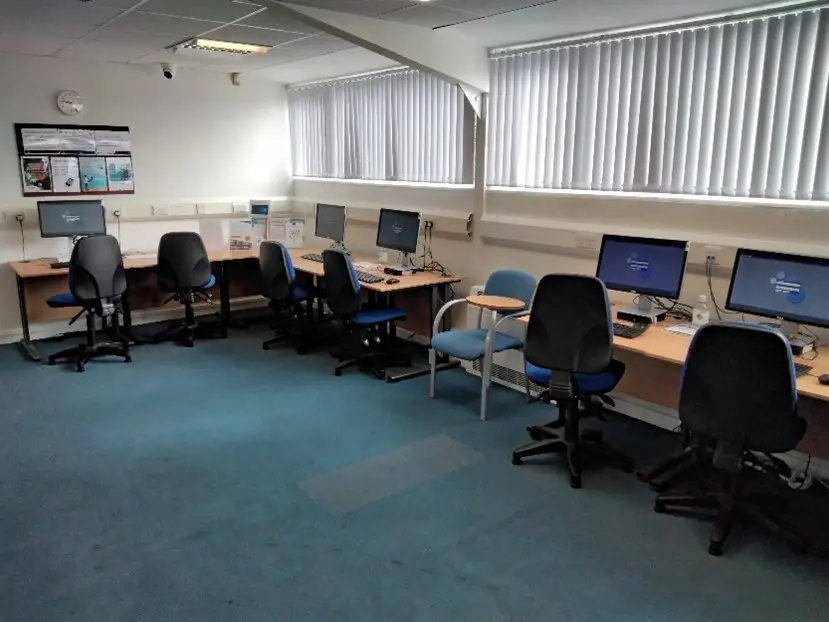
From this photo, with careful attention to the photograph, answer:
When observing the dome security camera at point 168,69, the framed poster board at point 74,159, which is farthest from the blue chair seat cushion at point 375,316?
the dome security camera at point 168,69

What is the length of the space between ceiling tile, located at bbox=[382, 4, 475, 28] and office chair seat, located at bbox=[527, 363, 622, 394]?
215cm

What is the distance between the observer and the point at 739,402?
2621 millimetres

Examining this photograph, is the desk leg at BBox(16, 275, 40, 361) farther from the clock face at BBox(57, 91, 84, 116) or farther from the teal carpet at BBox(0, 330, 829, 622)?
the clock face at BBox(57, 91, 84, 116)

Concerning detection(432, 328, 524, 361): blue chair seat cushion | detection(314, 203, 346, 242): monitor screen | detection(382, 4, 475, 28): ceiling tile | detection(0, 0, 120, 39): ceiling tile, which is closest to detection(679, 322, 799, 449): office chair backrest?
detection(432, 328, 524, 361): blue chair seat cushion

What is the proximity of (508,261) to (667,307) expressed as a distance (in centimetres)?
139

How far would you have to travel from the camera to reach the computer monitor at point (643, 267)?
3.65 m

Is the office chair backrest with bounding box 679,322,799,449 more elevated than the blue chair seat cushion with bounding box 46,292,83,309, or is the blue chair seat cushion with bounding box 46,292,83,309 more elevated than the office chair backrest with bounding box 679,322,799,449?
the office chair backrest with bounding box 679,322,799,449

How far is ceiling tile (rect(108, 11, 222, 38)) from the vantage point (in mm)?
4188

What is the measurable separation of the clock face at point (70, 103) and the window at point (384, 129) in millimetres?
2194

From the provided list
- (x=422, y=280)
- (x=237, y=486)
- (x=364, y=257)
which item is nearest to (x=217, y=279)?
(x=364, y=257)

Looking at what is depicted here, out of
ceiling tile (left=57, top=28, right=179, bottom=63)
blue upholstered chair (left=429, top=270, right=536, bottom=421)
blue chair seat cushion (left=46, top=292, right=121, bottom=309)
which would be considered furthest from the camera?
blue chair seat cushion (left=46, top=292, right=121, bottom=309)

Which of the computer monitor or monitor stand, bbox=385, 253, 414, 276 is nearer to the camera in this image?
the computer monitor

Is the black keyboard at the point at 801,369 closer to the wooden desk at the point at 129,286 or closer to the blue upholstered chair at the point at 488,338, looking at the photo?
the blue upholstered chair at the point at 488,338

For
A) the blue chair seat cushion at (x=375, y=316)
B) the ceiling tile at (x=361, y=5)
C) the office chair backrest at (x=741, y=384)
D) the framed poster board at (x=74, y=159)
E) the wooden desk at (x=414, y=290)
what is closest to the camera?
the office chair backrest at (x=741, y=384)
